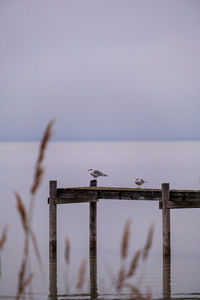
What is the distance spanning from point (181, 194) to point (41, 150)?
50.0 feet

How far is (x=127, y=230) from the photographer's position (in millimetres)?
3619

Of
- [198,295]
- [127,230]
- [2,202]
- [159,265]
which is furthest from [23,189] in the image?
[127,230]

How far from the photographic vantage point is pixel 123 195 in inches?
766

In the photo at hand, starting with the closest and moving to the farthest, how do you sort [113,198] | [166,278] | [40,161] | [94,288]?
[40,161] → [94,288] → [166,278] → [113,198]

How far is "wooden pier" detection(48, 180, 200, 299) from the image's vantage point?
18.5 metres

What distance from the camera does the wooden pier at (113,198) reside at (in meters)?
18.5

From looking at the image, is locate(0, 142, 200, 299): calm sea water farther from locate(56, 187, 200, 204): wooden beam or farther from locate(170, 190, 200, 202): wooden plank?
locate(170, 190, 200, 202): wooden plank

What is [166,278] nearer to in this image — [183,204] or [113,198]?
[183,204]

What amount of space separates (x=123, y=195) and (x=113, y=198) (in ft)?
1.13

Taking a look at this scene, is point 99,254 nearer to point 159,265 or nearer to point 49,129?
point 159,265

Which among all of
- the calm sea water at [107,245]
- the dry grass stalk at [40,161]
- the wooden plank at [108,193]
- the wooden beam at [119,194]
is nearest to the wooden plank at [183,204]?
the wooden beam at [119,194]

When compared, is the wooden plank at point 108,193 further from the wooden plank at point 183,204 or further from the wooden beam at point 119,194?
the wooden plank at point 183,204

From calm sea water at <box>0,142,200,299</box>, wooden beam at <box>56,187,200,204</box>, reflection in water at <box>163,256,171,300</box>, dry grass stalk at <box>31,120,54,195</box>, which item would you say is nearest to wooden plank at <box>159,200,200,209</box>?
wooden beam at <box>56,187,200,204</box>

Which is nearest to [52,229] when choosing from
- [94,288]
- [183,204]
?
[94,288]
